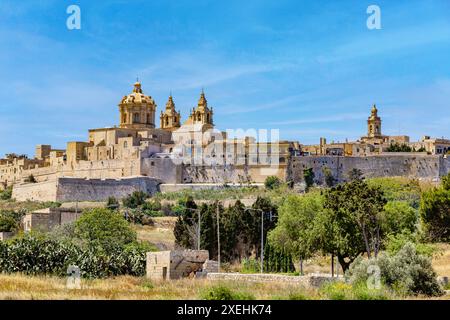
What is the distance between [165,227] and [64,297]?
46.0m

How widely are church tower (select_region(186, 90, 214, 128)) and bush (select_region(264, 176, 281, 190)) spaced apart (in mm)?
15958

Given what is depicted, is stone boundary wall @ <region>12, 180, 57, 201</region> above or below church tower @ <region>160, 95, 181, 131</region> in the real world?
below

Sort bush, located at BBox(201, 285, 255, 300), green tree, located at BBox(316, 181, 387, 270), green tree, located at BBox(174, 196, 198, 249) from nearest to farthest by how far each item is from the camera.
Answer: bush, located at BBox(201, 285, 255, 300)
green tree, located at BBox(316, 181, 387, 270)
green tree, located at BBox(174, 196, 198, 249)

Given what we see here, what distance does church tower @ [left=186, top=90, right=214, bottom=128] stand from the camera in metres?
100

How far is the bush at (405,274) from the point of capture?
78.6 ft

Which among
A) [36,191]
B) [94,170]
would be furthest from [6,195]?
[94,170]

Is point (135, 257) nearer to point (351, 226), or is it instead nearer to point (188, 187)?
point (351, 226)

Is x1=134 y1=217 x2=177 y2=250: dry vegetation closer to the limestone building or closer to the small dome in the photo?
the limestone building

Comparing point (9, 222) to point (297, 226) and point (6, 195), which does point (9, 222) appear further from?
point (6, 195)

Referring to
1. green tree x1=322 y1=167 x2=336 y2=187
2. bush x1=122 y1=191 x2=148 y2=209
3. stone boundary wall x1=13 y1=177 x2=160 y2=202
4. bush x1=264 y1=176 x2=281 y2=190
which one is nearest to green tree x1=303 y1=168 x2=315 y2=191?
green tree x1=322 y1=167 x2=336 y2=187

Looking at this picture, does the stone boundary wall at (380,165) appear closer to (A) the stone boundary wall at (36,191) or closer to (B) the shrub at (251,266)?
(A) the stone boundary wall at (36,191)

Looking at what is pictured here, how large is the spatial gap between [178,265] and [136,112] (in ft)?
230
